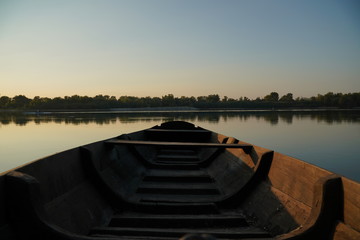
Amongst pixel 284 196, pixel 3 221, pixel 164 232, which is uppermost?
pixel 3 221

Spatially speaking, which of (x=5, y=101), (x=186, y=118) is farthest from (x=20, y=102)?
(x=186, y=118)

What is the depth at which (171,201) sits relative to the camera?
482 cm

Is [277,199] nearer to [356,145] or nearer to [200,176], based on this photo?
[200,176]

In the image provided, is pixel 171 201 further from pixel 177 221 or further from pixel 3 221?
pixel 3 221

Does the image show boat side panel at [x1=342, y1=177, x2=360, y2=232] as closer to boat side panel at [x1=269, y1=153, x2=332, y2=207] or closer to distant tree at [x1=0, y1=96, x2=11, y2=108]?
boat side panel at [x1=269, y1=153, x2=332, y2=207]

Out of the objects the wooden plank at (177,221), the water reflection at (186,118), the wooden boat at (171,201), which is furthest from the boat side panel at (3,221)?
the water reflection at (186,118)

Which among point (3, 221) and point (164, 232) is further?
point (164, 232)

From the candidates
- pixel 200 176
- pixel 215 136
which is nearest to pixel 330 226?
pixel 200 176

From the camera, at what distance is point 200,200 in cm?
492

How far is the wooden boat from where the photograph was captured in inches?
95.0

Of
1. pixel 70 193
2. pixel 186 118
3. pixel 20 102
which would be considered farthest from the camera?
pixel 20 102

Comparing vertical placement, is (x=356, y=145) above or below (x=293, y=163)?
below

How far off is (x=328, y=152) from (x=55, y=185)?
59.3 ft

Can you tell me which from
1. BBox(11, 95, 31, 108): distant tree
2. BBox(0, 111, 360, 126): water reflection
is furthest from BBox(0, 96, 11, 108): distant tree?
BBox(0, 111, 360, 126): water reflection
